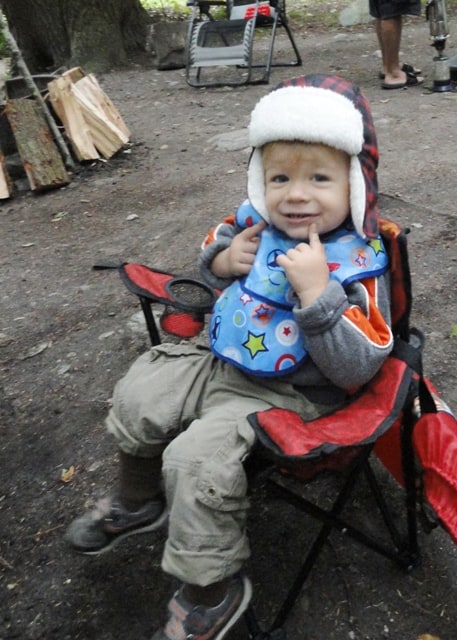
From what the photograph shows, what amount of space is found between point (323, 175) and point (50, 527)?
1462 mm

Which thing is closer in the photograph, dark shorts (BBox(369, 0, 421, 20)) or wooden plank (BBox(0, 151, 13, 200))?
wooden plank (BBox(0, 151, 13, 200))

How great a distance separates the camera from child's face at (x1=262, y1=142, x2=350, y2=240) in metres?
1.76

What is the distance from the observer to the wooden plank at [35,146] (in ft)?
17.3

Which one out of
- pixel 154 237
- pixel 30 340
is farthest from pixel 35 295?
pixel 154 237

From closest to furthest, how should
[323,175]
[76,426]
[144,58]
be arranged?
[323,175] < [76,426] < [144,58]

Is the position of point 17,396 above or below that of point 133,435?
below

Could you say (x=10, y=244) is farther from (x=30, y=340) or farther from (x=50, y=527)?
(x=50, y=527)

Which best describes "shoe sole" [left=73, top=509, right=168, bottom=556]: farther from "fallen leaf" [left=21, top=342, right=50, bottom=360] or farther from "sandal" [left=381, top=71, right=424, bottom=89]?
"sandal" [left=381, top=71, right=424, bottom=89]

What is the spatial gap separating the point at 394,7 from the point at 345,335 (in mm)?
5462

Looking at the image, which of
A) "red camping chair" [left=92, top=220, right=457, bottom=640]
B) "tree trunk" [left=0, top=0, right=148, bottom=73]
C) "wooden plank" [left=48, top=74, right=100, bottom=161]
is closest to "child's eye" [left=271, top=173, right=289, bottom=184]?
"red camping chair" [left=92, top=220, right=457, bottom=640]

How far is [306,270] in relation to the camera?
5.58 feet

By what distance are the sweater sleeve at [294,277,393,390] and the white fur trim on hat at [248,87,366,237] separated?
21cm

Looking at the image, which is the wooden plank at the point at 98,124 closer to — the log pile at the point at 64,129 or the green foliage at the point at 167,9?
the log pile at the point at 64,129

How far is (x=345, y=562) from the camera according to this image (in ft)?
6.88
